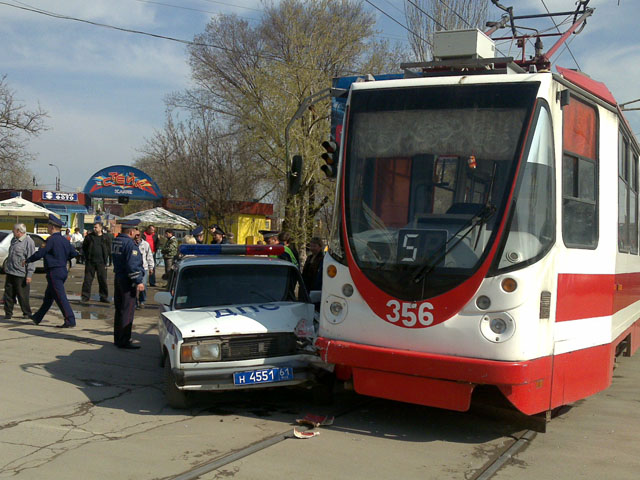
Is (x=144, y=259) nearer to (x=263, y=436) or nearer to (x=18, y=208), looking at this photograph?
(x=263, y=436)

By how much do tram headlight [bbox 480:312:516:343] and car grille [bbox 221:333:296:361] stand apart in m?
2.15

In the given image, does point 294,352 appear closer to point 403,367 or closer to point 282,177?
point 403,367

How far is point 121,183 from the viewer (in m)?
28.7

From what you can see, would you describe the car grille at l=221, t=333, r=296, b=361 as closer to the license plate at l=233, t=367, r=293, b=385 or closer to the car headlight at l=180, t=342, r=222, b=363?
the car headlight at l=180, t=342, r=222, b=363

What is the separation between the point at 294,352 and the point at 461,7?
846 inches

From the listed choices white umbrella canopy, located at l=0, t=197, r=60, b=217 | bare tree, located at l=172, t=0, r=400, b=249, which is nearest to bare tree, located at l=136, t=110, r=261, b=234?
bare tree, located at l=172, t=0, r=400, b=249

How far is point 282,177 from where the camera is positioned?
2698cm

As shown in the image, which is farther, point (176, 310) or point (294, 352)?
point (176, 310)

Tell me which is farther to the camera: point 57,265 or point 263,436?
point 57,265

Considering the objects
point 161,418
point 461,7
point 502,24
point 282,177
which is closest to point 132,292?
point 161,418

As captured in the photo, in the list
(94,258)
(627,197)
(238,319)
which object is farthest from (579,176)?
(94,258)

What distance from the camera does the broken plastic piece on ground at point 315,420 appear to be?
650 centimetres

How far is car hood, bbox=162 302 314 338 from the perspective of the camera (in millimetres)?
6895

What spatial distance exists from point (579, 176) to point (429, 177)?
1434 mm
